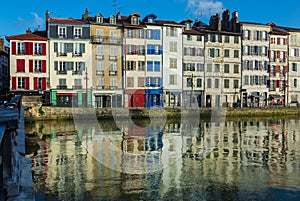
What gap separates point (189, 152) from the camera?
18953 millimetres

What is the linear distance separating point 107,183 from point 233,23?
52.3 m

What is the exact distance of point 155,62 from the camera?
5188 cm

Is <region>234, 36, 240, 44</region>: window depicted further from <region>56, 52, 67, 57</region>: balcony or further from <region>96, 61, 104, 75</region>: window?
<region>56, 52, 67, 57</region>: balcony

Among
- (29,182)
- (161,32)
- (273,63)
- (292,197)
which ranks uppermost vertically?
(161,32)

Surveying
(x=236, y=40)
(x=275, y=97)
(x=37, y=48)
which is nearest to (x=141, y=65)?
(x=37, y=48)

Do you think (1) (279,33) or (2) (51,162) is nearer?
(2) (51,162)

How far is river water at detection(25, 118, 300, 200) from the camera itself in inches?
439

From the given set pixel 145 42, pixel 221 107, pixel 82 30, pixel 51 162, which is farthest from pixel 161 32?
pixel 51 162

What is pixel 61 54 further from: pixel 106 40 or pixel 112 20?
pixel 112 20

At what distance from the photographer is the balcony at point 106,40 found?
160 feet

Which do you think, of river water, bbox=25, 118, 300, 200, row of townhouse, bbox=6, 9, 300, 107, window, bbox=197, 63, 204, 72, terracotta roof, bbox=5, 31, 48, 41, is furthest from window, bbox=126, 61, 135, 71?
river water, bbox=25, 118, 300, 200

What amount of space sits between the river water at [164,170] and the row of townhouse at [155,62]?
2608cm

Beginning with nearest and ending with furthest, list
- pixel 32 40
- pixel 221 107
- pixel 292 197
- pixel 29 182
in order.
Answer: pixel 29 182
pixel 292 197
pixel 32 40
pixel 221 107

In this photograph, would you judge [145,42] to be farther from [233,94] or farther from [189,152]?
[189,152]
